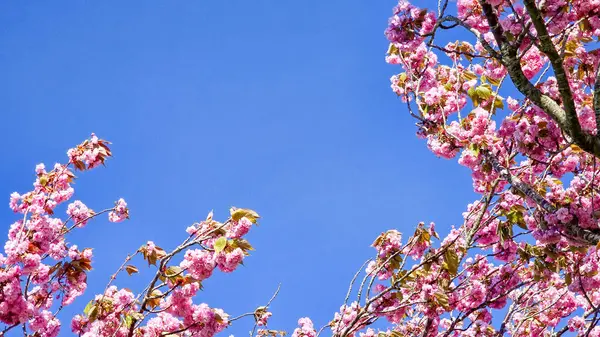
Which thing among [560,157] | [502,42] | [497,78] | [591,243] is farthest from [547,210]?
[497,78]

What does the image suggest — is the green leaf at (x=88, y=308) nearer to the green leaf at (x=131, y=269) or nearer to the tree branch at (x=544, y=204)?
the green leaf at (x=131, y=269)

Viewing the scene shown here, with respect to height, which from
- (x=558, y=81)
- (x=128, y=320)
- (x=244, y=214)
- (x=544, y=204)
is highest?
(x=244, y=214)

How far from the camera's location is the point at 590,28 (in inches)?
179

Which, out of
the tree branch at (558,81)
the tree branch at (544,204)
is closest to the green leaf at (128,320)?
the tree branch at (544,204)

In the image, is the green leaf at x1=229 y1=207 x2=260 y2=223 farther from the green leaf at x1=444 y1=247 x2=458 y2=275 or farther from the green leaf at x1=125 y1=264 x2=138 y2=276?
the green leaf at x1=444 y1=247 x2=458 y2=275

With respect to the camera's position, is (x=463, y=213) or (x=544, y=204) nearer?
(x=544, y=204)

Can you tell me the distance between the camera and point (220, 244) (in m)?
4.73

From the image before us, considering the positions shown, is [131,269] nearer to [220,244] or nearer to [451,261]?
[220,244]

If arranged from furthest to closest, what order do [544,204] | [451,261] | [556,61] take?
[451,261] → [544,204] → [556,61]

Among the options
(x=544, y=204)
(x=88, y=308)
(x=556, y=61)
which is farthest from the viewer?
(x=88, y=308)

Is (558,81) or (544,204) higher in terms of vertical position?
(558,81)

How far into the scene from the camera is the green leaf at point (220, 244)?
15.5 ft

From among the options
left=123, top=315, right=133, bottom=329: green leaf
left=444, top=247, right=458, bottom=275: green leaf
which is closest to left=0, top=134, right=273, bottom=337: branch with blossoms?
left=123, top=315, right=133, bottom=329: green leaf

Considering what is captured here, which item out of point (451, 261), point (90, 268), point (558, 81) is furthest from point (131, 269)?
point (558, 81)
